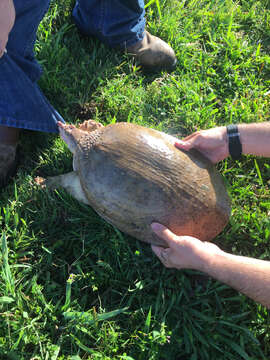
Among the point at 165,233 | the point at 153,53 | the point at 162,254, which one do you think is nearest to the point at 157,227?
the point at 165,233

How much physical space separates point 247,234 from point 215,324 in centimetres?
77

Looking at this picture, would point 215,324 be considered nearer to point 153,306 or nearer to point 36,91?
point 153,306

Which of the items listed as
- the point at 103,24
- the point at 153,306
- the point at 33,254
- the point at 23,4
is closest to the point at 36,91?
the point at 23,4

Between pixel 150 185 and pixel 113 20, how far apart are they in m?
1.99

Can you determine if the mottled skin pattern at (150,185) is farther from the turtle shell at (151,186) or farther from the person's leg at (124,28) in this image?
the person's leg at (124,28)

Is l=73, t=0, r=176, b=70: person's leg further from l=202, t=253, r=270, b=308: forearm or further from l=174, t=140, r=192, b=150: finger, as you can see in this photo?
l=202, t=253, r=270, b=308: forearm

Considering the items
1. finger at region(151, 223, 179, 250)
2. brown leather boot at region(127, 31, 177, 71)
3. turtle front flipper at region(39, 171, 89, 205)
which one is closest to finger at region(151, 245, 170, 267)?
finger at region(151, 223, 179, 250)

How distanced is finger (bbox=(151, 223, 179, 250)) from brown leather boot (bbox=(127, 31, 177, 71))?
6.52 ft

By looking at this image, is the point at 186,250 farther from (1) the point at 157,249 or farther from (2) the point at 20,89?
(2) the point at 20,89

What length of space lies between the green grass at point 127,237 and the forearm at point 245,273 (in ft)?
1.12

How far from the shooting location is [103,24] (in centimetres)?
324

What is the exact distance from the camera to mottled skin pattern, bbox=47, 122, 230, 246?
83.7 inches

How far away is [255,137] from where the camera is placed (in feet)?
8.20

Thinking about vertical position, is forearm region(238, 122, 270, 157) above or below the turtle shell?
above
